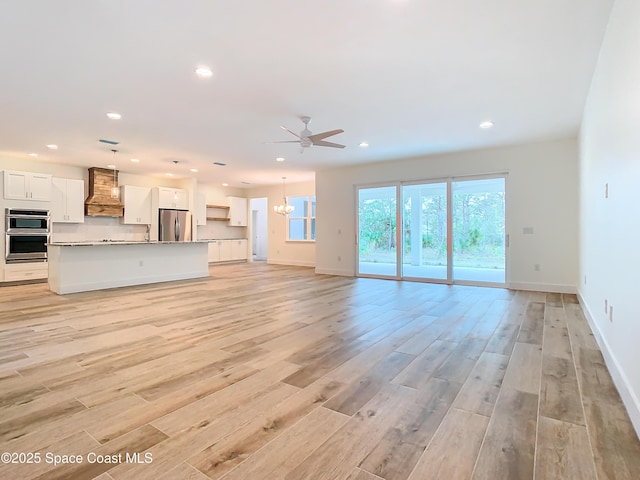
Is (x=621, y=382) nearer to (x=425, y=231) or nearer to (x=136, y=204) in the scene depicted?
(x=425, y=231)

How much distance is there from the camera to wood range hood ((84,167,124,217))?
27.6 ft

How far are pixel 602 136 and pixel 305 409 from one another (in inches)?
139

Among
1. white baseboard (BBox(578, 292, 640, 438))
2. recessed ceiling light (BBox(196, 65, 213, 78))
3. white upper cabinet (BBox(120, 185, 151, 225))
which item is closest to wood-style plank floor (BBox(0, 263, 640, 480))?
white baseboard (BBox(578, 292, 640, 438))

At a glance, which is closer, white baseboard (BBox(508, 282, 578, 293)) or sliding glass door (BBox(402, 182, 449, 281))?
white baseboard (BBox(508, 282, 578, 293))

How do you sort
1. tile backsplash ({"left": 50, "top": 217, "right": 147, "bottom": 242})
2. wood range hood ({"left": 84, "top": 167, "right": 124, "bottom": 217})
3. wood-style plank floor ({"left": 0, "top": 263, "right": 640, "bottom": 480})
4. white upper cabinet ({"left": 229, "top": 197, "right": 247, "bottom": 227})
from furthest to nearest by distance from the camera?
white upper cabinet ({"left": 229, "top": 197, "right": 247, "bottom": 227})
wood range hood ({"left": 84, "top": 167, "right": 124, "bottom": 217})
tile backsplash ({"left": 50, "top": 217, "right": 147, "bottom": 242})
wood-style plank floor ({"left": 0, "top": 263, "right": 640, "bottom": 480})

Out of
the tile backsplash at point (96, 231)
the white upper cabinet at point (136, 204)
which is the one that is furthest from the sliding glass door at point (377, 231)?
the tile backsplash at point (96, 231)

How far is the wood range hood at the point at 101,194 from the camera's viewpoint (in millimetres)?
8414

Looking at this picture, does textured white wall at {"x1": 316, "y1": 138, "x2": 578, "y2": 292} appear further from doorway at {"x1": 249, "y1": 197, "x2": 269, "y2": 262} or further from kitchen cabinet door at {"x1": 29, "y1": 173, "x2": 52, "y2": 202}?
doorway at {"x1": 249, "y1": 197, "x2": 269, "y2": 262}

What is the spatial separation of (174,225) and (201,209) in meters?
1.09

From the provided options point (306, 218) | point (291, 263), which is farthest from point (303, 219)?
point (291, 263)

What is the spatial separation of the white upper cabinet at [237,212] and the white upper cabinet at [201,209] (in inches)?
45.6

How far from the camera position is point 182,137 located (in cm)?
585

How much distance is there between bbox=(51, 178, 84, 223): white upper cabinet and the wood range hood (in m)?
0.24

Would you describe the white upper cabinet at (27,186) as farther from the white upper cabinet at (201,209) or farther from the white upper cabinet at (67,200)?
the white upper cabinet at (201,209)
